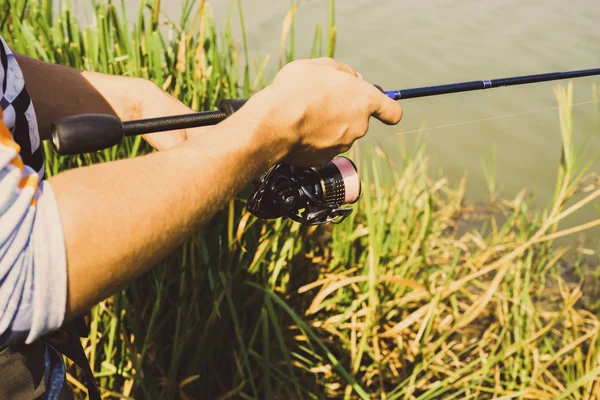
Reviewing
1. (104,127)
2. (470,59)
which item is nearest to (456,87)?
(104,127)

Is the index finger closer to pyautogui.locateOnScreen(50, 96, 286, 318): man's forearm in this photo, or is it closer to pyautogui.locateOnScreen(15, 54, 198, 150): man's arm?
pyautogui.locateOnScreen(50, 96, 286, 318): man's forearm

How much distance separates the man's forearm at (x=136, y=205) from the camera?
2.43 feet

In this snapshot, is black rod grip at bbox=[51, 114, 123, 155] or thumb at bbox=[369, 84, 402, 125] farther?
thumb at bbox=[369, 84, 402, 125]

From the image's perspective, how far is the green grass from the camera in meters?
1.77

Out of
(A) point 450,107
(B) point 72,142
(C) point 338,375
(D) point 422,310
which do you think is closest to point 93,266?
(B) point 72,142

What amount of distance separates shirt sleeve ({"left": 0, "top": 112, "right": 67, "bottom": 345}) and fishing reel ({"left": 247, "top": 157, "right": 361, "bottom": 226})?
0.57m

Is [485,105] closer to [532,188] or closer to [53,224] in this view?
[532,188]

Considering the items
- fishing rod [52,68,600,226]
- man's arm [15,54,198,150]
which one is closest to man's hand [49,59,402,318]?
fishing rod [52,68,600,226]

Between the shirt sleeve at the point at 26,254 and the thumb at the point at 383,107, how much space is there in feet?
2.28

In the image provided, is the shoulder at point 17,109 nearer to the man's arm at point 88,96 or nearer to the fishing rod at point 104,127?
the fishing rod at point 104,127

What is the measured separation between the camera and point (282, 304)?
1.60 meters

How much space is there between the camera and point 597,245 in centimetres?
316

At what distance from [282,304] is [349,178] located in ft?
1.56

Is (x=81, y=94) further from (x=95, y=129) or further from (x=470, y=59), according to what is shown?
(x=470, y=59)
